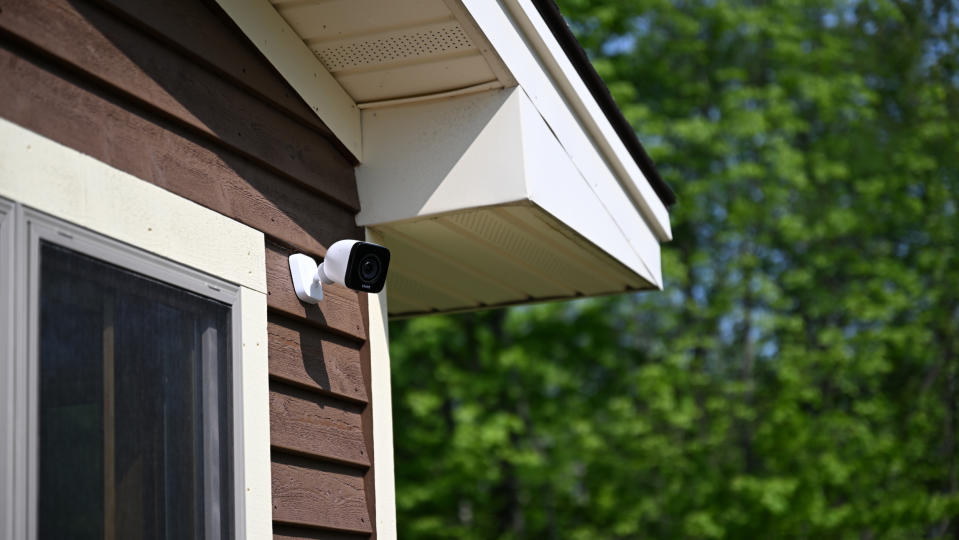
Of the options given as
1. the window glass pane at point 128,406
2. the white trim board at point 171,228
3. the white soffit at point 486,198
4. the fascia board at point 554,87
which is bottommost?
the window glass pane at point 128,406

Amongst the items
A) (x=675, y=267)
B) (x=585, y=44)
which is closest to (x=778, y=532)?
(x=675, y=267)

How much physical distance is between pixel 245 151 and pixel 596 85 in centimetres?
125

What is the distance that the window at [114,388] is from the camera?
6.50ft

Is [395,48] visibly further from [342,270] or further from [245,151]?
[342,270]

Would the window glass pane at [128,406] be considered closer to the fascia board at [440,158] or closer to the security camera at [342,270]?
the security camera at [342,270]

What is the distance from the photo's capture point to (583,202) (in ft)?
11.3

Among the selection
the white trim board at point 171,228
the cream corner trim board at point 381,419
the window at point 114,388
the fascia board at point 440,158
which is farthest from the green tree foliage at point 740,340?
the window at point 114,388

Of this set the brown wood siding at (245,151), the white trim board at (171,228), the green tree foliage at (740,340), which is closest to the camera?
the white trim board at (171,228)

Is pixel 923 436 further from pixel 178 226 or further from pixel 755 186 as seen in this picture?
pixel 178 226

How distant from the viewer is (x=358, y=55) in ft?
10.1

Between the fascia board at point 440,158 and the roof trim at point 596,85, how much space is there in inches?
13.7

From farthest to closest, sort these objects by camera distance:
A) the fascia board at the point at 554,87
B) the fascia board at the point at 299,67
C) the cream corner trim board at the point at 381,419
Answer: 1. the cream corner trim board at the point at 381,419
2. the fascia board at the point at 554,87
3. the fascia board at the point at 299,67

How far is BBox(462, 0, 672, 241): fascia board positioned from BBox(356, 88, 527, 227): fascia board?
0.13 m

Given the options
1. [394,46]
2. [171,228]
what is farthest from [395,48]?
[171,228]
